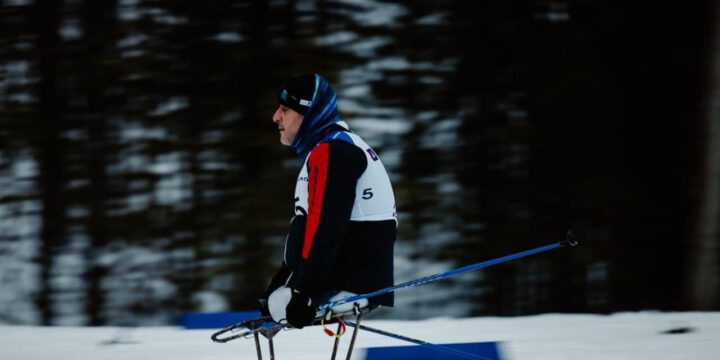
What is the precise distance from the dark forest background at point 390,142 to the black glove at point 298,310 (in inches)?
106

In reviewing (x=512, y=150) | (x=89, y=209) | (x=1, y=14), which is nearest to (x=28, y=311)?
(x=89, y=209)

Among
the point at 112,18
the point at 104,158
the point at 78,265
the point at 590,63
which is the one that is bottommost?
the point at 78,265

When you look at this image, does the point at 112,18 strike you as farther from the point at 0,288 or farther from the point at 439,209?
the point at 439,209

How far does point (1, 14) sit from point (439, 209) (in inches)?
116

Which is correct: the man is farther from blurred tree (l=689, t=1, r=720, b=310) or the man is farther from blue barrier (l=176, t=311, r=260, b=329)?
blurred tree (l=689, t=1, r=720, b=310)

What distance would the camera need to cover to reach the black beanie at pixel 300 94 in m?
2.75

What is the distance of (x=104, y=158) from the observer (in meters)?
5.21

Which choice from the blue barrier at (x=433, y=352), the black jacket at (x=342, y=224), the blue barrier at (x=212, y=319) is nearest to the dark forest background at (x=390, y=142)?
the blue barrier at (x=212, y=319)

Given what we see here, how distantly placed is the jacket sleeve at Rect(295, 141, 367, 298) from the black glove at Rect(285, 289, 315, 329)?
0.8 inches

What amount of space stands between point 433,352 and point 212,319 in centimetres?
171

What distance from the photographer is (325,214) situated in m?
2.50

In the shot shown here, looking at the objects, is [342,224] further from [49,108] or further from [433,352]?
[49,108]

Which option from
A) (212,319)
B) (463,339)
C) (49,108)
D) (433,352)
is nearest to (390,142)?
(463,339)

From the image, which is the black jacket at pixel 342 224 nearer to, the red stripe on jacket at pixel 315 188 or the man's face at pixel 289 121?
the red stripe on jacket at pixel 315 188
